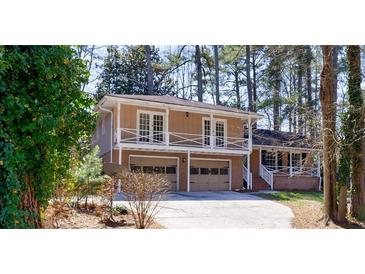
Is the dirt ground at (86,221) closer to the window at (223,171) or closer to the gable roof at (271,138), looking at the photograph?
the window at (223,171)

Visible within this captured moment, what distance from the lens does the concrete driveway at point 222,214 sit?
7.06m

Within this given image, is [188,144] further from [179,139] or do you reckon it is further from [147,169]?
[147,169]

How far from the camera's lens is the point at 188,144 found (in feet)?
45.5

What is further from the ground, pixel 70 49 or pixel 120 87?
pixel 120 87

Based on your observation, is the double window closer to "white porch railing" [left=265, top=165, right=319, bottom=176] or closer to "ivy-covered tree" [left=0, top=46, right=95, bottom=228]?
"white porch railing" [left=265, top=165, right=319, bottom=176]

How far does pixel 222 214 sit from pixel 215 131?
688 centimetres

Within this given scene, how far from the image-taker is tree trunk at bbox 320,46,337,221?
7.25 meters

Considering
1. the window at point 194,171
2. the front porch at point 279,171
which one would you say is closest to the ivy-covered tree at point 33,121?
the window at point 194,171

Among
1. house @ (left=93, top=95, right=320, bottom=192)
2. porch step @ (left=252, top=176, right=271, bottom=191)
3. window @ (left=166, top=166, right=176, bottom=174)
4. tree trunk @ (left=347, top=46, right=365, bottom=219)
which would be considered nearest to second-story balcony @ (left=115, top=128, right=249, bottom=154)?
house @ (left=93, top=95, right=320, bottom=192)

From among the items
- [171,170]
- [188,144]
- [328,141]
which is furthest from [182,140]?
[328,141]
